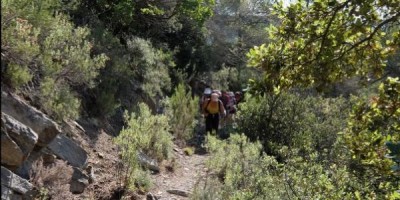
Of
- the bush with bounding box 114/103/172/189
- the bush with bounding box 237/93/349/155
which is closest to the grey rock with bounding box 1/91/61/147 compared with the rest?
the bush with bounding box 114/103/172/189

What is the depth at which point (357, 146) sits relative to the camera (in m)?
3.86

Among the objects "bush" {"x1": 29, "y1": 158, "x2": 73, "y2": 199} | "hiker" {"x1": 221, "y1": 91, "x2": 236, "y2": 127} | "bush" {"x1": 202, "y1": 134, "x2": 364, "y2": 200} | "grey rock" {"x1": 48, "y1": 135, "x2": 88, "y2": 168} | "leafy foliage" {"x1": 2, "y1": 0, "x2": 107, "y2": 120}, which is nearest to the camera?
"leafy foliage" {"x1": 2, "y1": 0, "x2": 107, "y2": 120}

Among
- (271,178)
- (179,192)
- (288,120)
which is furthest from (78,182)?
(288,120)

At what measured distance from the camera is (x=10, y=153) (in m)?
3.44

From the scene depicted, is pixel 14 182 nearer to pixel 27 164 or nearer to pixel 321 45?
pixel 27 164

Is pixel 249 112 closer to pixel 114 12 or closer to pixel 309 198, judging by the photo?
pixel 114 12

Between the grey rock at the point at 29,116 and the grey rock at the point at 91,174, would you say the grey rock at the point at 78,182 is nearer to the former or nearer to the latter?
the grey rock at the point at 91,174

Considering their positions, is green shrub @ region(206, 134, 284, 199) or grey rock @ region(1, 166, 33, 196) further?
green shrub @ region(206, 134, 284, 199)

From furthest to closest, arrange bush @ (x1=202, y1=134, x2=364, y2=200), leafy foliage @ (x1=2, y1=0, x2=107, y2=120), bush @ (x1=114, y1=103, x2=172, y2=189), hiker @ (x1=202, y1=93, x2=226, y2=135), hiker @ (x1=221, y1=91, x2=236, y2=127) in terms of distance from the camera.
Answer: hiker @ (x1=221, y1=91, x2=236, y2=127), hiker @ (x1=202, y1=93, x2=226, y2=135), bush @ (x1=114, y1=103, x2=172, y2=189), bush @ (x1=202, y1=134, x2=364, y2=200), leafy foliage @ (x1=2, y1=0, x2=107, y2=120)

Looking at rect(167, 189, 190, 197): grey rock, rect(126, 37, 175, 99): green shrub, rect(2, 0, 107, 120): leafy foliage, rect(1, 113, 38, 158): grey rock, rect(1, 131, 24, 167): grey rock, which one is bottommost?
rect(1, 131, 24, 167): grey rock

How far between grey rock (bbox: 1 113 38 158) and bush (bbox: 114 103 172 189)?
2263 mm

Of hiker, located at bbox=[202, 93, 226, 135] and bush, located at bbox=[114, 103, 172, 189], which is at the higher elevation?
hiker, located at bbox=[202, 93, 226, 135]

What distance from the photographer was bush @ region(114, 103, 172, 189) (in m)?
5.86

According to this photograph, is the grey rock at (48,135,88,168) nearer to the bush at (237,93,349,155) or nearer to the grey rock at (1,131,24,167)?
the grey rock at (1,131,24,167)
